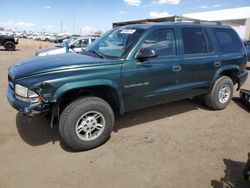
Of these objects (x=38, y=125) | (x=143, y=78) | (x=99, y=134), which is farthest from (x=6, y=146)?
(x=143, y=78)

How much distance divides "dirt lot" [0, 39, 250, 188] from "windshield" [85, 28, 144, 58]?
1.45m

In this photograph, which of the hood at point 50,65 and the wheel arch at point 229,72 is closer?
the hood at point 50,65

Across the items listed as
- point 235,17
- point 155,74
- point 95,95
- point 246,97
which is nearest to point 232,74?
point 246,97

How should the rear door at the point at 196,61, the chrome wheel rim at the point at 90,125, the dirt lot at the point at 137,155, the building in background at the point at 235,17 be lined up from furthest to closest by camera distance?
the building in background at the point at 235,17 < the rear door at the point at 196,61 < the chrome wheel rim at the point at 90,125 < the dirt lot at the point at 137,155

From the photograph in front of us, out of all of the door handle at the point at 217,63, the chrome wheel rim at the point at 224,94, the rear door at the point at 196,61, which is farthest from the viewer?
the chrome wheel rim at the point at 224,94

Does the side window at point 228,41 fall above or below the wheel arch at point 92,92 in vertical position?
above

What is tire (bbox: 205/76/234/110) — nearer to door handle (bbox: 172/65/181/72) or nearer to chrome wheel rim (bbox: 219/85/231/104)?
chrome wheel rim (bbox: 219/85/231/104)

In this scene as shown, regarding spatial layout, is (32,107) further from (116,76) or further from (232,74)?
(232,74)

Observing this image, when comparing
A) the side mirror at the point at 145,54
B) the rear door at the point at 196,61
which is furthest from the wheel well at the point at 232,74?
the side mirror at the point at 145,54

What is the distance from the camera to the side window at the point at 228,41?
5.14 m

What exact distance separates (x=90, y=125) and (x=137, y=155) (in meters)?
0.85

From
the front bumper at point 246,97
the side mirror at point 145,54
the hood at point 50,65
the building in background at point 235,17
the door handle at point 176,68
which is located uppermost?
the building in background at point 235,17

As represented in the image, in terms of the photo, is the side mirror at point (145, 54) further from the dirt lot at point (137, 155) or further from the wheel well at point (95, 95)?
the dirt lot at point (137, 155)

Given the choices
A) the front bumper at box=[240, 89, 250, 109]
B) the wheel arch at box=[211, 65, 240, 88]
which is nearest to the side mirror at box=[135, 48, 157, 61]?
the wheel arch at box=[211, 65, 240, 88]
